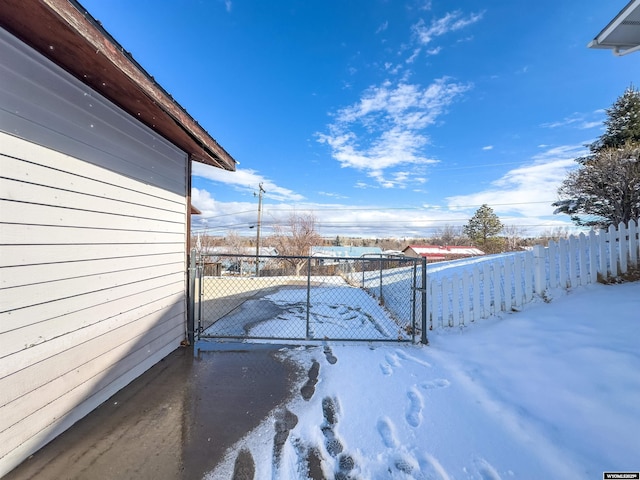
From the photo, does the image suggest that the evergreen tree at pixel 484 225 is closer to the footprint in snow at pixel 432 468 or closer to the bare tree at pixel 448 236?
the bare tree at pixel 448 236

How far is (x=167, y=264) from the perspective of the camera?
11.2ft

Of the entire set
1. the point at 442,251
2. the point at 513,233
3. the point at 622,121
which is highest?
the point at 622,121

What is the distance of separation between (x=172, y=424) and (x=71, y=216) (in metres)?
1.79

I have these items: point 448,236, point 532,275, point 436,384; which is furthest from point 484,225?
point 436,384

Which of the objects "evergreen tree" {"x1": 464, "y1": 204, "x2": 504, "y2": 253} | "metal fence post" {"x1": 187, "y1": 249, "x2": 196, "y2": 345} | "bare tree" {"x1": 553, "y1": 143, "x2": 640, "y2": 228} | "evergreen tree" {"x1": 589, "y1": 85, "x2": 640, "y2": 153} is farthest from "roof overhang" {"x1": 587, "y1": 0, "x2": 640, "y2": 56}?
"evergreen tree" {"x1": 464, "y1": 204, "x2": 504, "y2": 253}

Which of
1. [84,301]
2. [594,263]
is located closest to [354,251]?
[594,263]

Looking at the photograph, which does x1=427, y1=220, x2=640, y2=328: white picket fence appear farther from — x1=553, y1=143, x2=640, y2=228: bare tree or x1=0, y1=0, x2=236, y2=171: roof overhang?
x1=553, y1=143, x2=640, y2=228: bare tree

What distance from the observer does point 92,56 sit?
182cm

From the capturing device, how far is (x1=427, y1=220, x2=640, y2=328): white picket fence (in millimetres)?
4004

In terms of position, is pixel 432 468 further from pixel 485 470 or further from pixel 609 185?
pixel 609 185

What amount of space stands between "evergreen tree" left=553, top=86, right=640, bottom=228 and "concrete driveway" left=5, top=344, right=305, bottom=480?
1053cm

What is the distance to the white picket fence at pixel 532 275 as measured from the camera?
4004mm

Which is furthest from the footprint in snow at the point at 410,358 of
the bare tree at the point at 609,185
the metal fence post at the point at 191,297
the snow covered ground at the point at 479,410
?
the bare tree at the point at 609,185

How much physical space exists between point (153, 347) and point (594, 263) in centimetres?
621
